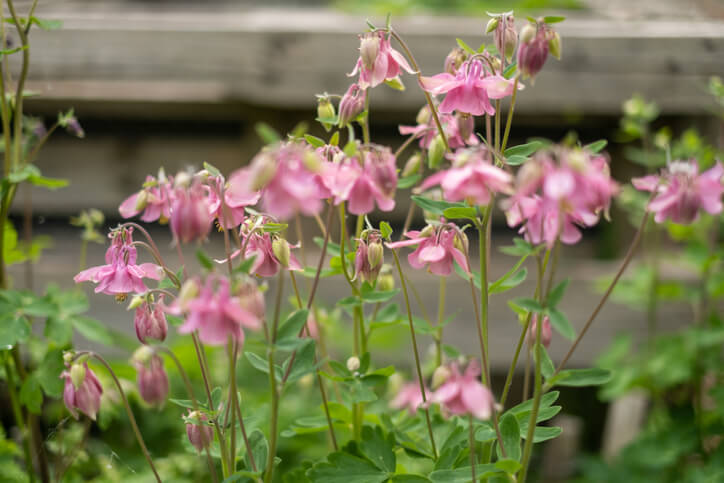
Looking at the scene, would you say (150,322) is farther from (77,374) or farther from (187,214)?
(187,214)

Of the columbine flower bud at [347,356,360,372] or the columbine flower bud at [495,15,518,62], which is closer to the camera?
the columbine flower bud at [495,15,518,62]

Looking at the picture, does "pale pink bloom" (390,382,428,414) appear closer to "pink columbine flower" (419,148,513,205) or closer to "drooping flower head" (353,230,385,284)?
"drooping flower head" (353,230,385,284)

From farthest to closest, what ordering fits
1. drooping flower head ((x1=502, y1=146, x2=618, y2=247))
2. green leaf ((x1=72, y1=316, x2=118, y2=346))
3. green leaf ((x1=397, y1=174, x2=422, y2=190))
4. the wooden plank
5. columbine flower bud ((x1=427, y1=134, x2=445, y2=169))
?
the wooden plank, green leaf ((x1=72, y1=316, x2=118, y2=346)), green leaf ((x1=397, y1=174, x2=422, y2=190)), columbine flower bud ((x1=427, y1=134, x2=445, y2=169)), drooping flower head ((x1=502, y1=146, x2=618, y2=247))

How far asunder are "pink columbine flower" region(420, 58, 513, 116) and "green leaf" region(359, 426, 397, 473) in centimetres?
56

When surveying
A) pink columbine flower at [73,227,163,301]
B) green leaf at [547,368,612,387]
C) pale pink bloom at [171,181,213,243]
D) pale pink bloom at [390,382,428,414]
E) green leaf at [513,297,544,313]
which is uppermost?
pale pink bloom at [171,181,213,243]

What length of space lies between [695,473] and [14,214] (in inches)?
101

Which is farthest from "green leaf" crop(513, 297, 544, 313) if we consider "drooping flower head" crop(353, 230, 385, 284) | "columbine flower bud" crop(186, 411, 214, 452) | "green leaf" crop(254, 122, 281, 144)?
"green leaf" crop(254, 122, 281, 144)

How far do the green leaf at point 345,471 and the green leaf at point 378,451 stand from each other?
0.04 feet

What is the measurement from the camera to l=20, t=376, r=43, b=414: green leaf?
1.26 metres

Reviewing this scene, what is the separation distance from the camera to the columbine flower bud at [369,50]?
37.1 inches

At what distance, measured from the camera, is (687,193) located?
834 millimetres

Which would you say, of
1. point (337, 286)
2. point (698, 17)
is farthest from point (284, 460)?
point (698, 17)

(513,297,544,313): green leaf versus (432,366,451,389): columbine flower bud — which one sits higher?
(513,297,544,313): green leaf

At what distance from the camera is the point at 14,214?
263 cm
